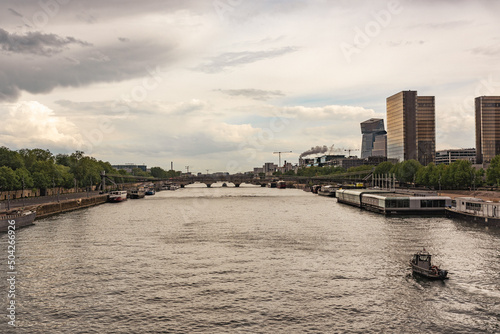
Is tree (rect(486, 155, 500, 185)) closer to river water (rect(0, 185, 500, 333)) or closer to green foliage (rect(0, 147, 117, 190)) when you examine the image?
river water (rect(0, 185, 500, 333))

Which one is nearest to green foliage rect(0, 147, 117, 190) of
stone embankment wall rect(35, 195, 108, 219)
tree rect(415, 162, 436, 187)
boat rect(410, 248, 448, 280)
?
stone embankment wall rect(35, 195, 108, 219)

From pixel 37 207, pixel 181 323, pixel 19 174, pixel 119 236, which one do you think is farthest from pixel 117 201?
pixel 181 323

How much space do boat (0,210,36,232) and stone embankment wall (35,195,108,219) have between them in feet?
42.0

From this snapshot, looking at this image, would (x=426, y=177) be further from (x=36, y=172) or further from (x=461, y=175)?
(x=36, y=172)

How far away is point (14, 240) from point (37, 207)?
36000 millimetres

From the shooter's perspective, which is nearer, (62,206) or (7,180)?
(62,206)

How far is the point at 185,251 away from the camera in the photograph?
180 ft

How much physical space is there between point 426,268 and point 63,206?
96462mm

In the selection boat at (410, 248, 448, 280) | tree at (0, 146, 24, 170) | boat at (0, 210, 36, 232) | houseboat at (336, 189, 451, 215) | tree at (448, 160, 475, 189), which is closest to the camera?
boat at (410, 248, 448, 280)

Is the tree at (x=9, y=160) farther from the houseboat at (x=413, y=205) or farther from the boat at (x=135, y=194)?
the houseboat at (x=413, y=205)

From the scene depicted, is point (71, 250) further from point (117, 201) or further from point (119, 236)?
A: point (117, 201)

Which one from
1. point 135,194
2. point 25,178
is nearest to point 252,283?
point 25,178

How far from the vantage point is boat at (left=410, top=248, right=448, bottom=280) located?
3944cm

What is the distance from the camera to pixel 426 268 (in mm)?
40844
